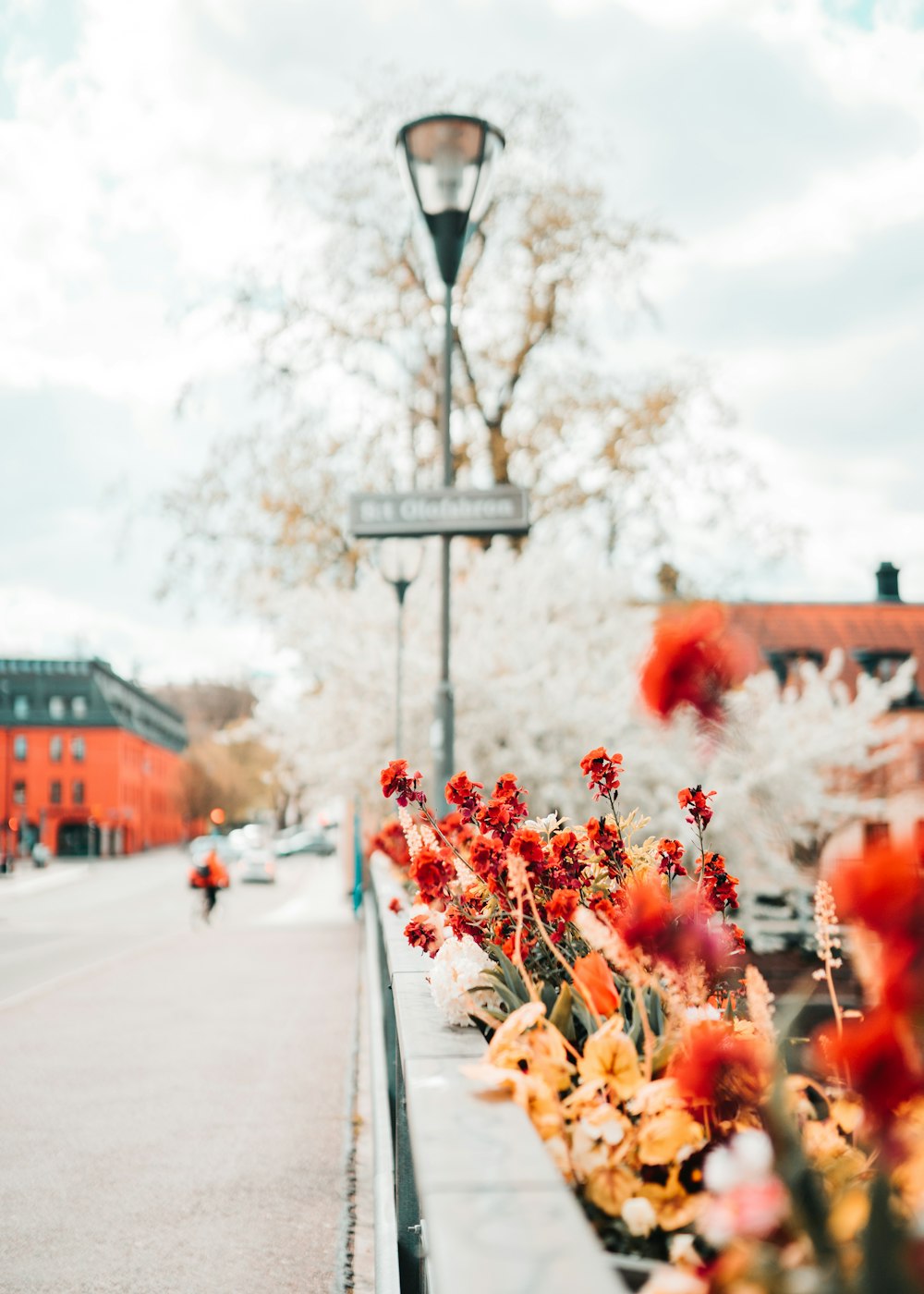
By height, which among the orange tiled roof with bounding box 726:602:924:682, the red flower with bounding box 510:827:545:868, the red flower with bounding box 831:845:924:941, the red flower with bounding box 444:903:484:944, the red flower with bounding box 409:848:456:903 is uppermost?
the orange tiled roof with bounding box 726:602:924:682

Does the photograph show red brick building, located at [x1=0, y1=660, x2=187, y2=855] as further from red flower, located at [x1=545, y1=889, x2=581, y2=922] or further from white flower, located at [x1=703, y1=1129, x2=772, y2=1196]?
white flower, located at [x1=703, y1=1129, x2=772, y2=1196]

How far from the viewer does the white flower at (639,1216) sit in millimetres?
2412

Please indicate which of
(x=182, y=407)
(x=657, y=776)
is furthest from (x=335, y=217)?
(x=657, y=776)

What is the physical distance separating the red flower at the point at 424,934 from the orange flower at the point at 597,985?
3.56ft

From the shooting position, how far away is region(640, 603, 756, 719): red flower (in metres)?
2.17

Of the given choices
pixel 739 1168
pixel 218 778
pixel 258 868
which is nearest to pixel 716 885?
pixel 739 1168

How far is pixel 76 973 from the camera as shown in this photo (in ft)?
52.0

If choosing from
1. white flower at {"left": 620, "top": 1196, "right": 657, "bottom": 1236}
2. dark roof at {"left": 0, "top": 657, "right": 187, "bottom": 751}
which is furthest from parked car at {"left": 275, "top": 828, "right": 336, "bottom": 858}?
white flower at {"left": 620, "top": 1196, "right": 657, "bottom": 1236}

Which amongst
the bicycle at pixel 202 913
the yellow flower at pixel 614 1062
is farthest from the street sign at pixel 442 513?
the bicycle at pixel 202 913

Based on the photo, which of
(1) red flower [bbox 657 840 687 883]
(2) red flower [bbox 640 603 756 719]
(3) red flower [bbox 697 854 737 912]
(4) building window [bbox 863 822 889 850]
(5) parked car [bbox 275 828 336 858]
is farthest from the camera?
(5) parked car [bbox 275 828 336 858]

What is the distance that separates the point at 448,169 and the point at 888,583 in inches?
1864

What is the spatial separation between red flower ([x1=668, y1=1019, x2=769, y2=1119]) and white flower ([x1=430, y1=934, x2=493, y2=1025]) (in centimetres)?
97

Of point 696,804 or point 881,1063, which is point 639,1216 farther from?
point 696,804

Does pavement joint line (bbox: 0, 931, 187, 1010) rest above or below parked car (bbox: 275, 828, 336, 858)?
above
